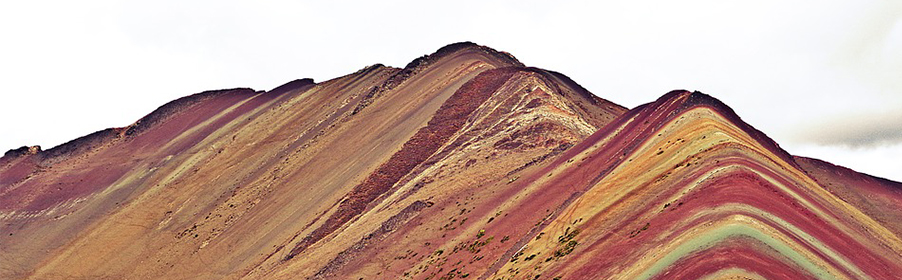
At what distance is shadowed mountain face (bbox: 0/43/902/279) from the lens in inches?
1639

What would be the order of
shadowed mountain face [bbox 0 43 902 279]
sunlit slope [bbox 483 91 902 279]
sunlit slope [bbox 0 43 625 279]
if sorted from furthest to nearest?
sunlit slope [bbox 0 43 625 279] → shadowed mountain face [bbox 0 43 902 279] → sunlit slope [bbox 483 91 902 279]

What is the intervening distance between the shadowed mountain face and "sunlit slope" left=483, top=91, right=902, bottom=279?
0.13 meters

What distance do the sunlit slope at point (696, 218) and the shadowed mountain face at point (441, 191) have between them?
0.13 meters

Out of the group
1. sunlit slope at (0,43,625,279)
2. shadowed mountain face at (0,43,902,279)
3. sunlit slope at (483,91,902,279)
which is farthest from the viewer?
sunlit slope at (0,43,625,279)

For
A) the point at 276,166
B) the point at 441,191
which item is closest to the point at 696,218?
the point at 441,191

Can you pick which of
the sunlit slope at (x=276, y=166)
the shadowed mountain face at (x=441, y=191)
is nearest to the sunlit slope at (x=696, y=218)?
the shadowed mountain face at (x=441, y=191)

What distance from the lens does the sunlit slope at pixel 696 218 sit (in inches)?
1428

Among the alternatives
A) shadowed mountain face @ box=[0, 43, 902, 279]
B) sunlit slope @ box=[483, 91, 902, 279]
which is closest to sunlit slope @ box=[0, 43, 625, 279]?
shadowed mountain face @ box=[0, 43, 902, 279]

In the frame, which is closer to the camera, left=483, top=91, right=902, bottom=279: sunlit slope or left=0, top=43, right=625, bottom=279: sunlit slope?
left=483, top=91, right=902, bottom=279: sunlit slope

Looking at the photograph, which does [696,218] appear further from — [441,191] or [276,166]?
[276,166]

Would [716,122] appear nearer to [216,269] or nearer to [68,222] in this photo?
[216,269]

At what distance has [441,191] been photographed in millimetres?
65312

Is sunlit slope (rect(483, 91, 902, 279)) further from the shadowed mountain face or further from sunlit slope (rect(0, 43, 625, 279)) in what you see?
sunlit slope (rect(0, 43, 625, 279))

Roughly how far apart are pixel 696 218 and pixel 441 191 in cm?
2707
